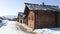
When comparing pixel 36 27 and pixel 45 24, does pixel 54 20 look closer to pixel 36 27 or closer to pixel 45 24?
pixel 45 24

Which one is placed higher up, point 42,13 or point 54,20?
point 42,13

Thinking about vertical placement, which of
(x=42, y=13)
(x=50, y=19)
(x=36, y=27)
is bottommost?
(x=36, y=27)

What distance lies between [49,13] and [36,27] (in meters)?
2.82

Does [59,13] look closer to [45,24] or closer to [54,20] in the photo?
A: [54,20]

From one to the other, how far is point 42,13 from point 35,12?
1065 mm

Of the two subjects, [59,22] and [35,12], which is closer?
[35,12]

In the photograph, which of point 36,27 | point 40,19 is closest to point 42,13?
point 40,19

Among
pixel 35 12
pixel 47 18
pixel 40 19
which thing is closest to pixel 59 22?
pixel 47 18

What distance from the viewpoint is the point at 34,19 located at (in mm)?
14492

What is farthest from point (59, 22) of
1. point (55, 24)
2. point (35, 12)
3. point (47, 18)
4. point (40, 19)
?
point (35, 12)

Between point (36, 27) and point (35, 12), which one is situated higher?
point (35, 12)

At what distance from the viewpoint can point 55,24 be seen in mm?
15148

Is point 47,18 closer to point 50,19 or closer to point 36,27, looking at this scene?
point 50,19

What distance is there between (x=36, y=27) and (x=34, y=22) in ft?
2.52
